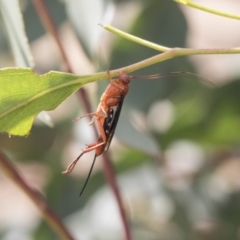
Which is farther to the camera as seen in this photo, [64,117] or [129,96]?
[64,117]

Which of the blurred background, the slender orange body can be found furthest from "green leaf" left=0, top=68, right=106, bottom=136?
the blurred background

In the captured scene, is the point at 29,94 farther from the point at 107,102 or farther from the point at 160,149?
the point at 160,149

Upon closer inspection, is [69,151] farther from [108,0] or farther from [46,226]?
[108,0]

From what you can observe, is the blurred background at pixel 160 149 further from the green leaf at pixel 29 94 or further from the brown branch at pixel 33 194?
the green leaf at pixel 29 94

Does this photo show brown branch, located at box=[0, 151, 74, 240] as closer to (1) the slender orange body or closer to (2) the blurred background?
(1) the slender orange body

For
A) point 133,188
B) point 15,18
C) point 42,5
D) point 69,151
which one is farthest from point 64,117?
point 15,18

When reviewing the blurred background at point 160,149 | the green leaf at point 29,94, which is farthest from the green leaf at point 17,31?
the blurred background at point 160,149
